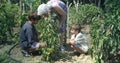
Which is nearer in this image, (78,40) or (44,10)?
(44,10)

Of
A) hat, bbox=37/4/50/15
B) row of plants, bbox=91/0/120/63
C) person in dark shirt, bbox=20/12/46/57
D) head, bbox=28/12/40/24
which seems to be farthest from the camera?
person in dark shirt, bbox=20/12/46/57

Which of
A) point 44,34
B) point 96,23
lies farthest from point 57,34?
point 96,23

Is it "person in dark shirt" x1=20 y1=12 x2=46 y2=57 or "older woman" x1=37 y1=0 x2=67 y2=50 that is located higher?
"older woman" x1=37 y1=0 x2=67 y2=50

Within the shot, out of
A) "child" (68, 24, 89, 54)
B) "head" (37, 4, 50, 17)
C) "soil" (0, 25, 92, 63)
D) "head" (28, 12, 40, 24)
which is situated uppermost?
"head" (37, 4, 50, 17)

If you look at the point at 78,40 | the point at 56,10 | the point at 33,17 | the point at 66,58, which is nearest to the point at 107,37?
the point at 78,40

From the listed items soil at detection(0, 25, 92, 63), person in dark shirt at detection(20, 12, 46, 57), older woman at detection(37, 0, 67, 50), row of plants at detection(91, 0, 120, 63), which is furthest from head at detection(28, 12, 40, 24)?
row of plants at detection(91, 0, 120, 63)

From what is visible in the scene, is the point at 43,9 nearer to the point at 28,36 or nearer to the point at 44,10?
the point at 44,10


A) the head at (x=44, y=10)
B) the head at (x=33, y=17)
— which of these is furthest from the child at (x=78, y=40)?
the head at (x=33, y=17)

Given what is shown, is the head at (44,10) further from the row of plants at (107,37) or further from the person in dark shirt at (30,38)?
the row of plants at (107,37)

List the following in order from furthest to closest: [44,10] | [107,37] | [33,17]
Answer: [33,17], [44,10], [107,37]

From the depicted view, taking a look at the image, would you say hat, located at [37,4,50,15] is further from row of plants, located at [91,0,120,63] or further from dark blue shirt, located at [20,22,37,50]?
row of plants, located at [91,0,120,63]

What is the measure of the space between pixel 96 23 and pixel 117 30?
0.48 metres

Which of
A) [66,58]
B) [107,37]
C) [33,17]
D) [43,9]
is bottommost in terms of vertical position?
[66,58]

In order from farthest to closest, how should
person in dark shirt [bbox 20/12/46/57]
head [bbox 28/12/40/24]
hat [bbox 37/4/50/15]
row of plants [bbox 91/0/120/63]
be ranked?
person in dark shirt [bbox 20/12/46/57] → head [bbox 28/12/40/24] → hat [bbox 37/4/50/15] → row of plants [bbox 91/0/120/63]
